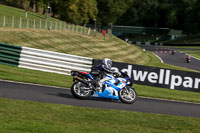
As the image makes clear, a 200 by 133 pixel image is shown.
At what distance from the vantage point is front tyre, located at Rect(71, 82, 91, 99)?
13570 millimetres

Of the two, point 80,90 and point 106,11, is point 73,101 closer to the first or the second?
point 80,90

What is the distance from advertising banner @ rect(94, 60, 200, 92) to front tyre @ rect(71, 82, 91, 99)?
25.5 feet

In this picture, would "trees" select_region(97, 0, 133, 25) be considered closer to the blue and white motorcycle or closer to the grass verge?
the grass verge

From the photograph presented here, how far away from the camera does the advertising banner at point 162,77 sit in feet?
69.5

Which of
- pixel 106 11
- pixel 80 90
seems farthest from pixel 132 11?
pixel 80 90

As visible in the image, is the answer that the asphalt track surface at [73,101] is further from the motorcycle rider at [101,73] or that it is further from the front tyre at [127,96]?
the motorcycle rider at [101,73]

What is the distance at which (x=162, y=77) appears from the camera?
21.3 meters

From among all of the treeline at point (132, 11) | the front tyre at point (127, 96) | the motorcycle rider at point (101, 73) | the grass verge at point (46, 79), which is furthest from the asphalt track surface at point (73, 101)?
the treeline at point (132, 11)

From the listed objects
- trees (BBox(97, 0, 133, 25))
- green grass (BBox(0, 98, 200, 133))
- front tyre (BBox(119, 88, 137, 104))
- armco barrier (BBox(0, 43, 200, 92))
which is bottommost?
green grass (BBox(0, 98, 200, 133))

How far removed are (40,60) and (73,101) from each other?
860 cm

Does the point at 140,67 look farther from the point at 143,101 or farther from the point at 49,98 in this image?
the point at 49,98

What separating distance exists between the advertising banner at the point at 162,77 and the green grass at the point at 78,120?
916 cm

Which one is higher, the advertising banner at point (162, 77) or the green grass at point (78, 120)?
the advertising banner at point (162, 77)

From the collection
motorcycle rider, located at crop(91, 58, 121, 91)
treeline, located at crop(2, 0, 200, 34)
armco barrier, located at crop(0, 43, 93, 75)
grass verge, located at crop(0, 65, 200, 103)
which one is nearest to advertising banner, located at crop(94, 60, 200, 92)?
grass verge, located at crop(0, 65, 200, 103)
